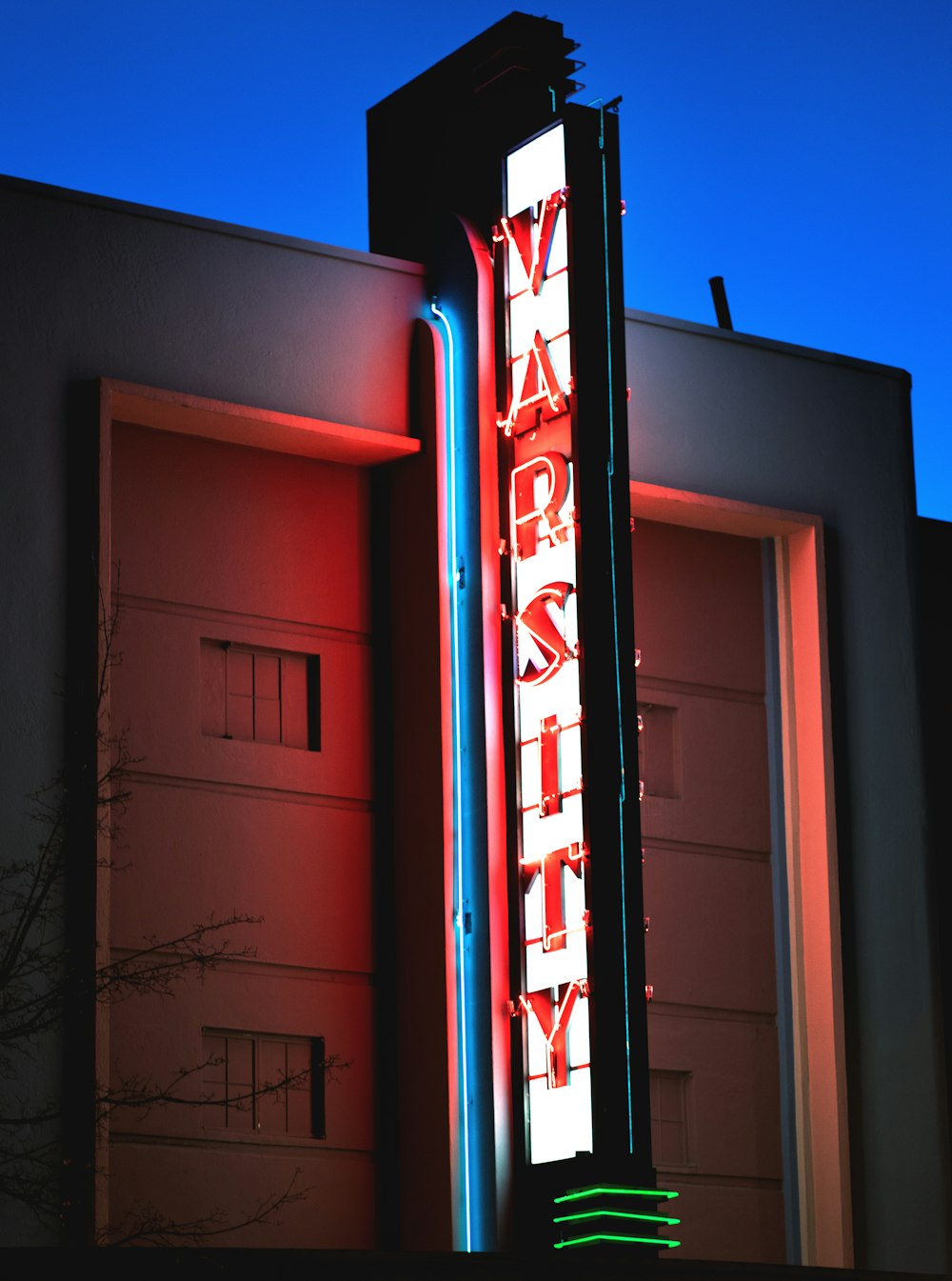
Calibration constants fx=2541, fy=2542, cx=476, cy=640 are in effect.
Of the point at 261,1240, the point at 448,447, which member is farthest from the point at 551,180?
the point at 261,1240

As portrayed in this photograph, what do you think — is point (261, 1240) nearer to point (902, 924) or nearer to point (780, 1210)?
point (780, 1210)

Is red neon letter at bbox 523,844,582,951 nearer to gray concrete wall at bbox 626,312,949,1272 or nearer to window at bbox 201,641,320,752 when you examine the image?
window at bbox 201,641,320,752

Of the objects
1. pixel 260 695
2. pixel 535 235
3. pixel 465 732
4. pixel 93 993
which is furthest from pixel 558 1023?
pixel 535 235

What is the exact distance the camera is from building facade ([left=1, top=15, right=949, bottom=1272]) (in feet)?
56.8

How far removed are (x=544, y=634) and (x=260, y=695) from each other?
2.47 m

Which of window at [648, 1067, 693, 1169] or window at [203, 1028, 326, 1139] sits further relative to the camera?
window at [648, 1067, 693, 1169]

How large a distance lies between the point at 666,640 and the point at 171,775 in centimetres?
472

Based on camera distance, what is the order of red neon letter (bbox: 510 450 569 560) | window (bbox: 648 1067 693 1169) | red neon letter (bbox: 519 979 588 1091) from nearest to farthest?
red neon letter (bbox: 519 979 588 1091) < red neon letter (bbox: 510 450 569 560) < window (bbox: 648 1067 693 1169)

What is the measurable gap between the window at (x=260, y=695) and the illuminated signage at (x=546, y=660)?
2022mm

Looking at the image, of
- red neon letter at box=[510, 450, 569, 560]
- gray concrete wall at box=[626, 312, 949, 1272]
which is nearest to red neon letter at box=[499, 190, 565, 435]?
red neon letter at box=[510, 450, 569, 560]

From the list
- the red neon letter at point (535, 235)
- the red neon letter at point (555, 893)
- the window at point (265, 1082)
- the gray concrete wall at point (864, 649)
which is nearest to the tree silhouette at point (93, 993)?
the window at point (265, 1082)

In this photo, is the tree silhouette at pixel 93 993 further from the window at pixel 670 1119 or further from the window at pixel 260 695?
the window at pixel 670 1119

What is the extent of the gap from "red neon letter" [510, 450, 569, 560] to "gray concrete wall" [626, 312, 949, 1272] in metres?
2.39

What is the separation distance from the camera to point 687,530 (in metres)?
21.3
